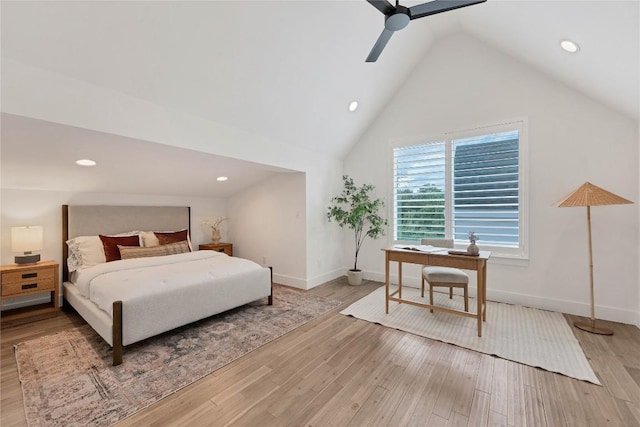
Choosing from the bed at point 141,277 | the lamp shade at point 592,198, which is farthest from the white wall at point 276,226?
the lamp shade at point 592,198

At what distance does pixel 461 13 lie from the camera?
3.45 meters

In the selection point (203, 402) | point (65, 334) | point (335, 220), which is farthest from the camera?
point (335, 220)

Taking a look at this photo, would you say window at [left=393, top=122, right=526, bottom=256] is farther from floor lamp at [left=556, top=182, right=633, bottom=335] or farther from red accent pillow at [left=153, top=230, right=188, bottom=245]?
red accent pillow at [left=153, top=230, right=188, bottom=245]

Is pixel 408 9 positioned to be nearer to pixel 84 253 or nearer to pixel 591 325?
pixel 591 325

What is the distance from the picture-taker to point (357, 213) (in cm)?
444

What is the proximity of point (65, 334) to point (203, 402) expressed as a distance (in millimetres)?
2106

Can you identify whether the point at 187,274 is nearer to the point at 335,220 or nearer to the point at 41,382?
the point at 41,382

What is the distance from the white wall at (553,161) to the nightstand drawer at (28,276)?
18.1 ft

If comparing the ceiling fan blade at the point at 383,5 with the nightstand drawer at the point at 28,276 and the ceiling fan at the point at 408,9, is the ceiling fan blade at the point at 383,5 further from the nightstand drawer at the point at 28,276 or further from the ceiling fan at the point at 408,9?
the nightstand drawer at the point at 28,276

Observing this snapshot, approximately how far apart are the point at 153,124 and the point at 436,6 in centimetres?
255

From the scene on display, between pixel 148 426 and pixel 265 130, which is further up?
pixel 265 130

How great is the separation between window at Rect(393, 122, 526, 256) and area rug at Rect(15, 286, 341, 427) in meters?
2.36

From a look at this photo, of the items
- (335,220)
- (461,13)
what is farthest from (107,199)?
(461,13)

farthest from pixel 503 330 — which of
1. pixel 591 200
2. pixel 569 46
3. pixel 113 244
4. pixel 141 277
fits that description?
pixel 113 244
